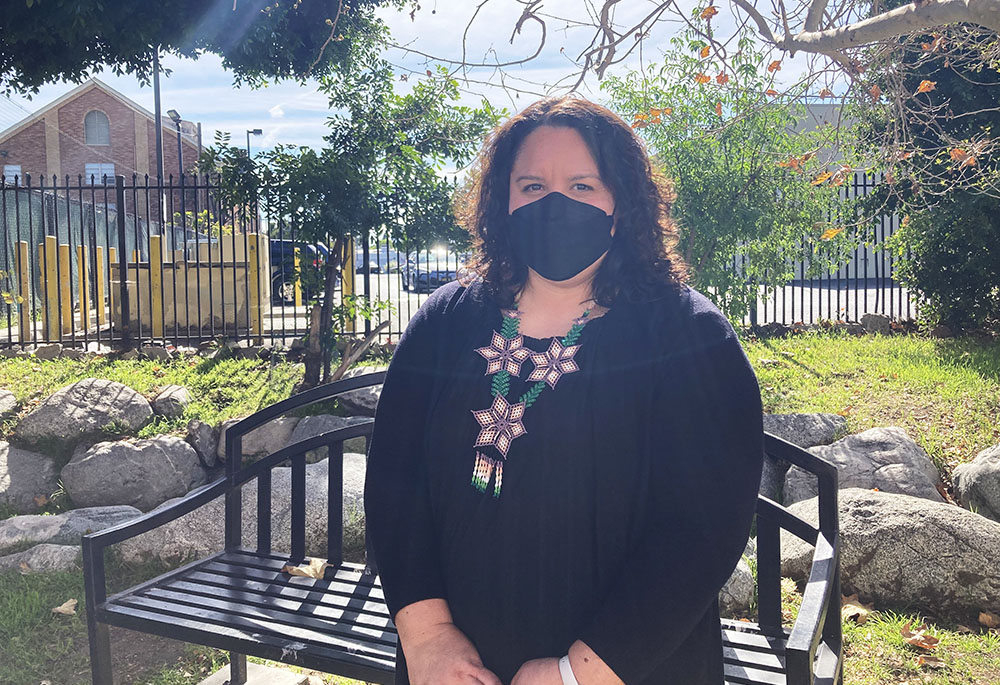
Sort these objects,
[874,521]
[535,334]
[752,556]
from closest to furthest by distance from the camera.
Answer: [535,334] → [874,521] → [752,556]

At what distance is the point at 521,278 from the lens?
6.64 feet

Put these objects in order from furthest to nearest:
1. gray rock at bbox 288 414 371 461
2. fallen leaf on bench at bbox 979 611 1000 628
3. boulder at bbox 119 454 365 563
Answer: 1. gray rock at bbox 288 414 371 461
2. boulder at bbox 119 454 365 563
3. fallen leaf on bench at bbox 979 611 1000 628

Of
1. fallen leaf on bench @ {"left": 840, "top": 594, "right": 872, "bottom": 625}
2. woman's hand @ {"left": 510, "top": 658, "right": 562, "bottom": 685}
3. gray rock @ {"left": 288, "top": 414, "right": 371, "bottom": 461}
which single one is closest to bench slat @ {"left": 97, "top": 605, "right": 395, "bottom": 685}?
woman's hand @ {"left": 510, "top": 658, "right": 562, "bottom": 685}

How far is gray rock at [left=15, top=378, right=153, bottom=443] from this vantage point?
21.7 ft

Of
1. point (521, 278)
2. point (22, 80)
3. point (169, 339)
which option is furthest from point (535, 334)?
point (169, 339)

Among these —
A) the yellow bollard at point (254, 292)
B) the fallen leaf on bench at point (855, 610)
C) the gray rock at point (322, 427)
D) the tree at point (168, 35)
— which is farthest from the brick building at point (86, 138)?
the fallen leaf on bench at point (855, 610)

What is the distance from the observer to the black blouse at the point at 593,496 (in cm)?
166

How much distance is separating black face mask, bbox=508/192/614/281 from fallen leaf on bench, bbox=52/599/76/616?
3400 millimetres

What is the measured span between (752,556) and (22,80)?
7759mm

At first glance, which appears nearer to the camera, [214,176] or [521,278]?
[521,278]

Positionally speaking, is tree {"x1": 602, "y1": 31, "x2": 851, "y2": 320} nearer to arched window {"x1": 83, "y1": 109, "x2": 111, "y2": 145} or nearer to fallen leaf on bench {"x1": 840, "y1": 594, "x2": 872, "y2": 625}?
fallen leaf on bench {"x1": 840, "y1": 594, "x2": 872, "y2": 625}

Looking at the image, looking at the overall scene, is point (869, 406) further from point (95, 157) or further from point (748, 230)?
→ point (95, 157)

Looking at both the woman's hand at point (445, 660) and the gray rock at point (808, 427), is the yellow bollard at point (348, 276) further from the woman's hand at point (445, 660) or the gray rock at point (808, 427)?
the woman's hand at point (445, 660)

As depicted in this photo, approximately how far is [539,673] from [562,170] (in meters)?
1.07
